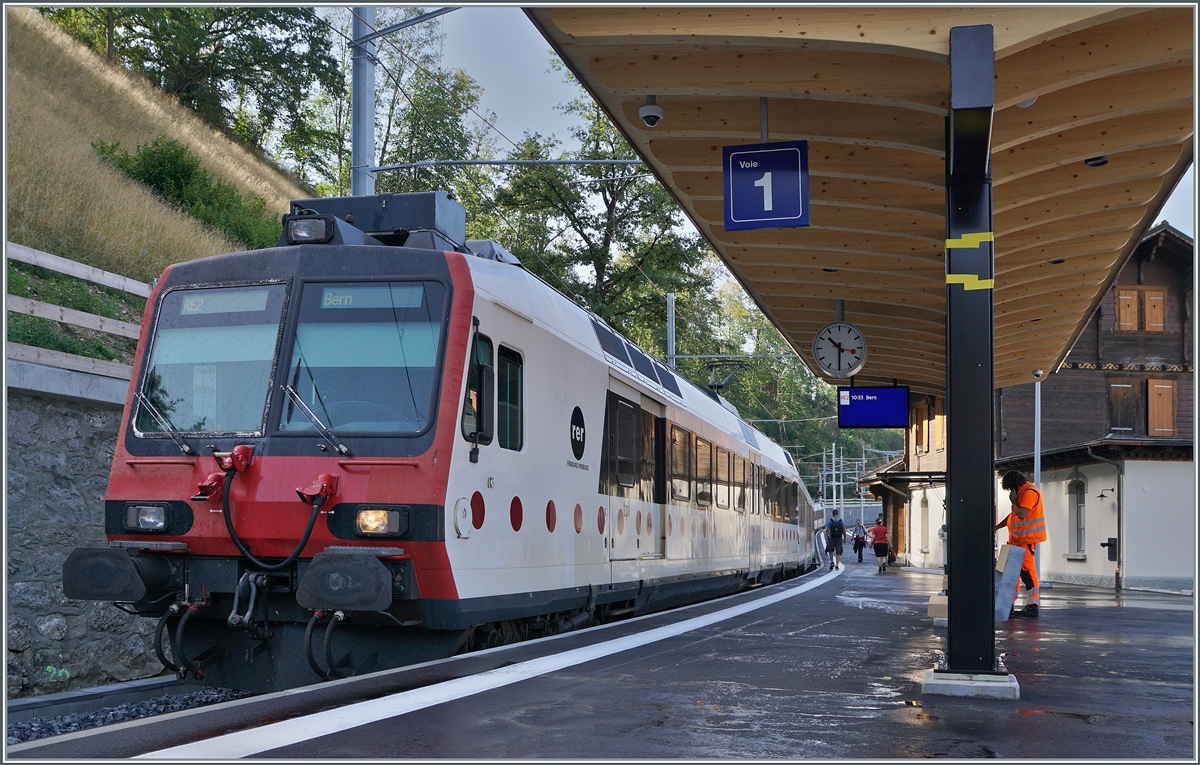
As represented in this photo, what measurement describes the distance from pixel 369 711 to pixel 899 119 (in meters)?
5.51

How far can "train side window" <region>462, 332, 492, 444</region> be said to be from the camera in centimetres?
745

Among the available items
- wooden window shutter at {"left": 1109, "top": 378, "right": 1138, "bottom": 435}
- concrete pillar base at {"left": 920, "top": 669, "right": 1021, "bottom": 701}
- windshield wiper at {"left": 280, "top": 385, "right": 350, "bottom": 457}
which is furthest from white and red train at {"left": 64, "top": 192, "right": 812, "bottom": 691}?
wooden window shutter at {"left": 1109, "top": 378, "right": 1138, "bottom": 435}

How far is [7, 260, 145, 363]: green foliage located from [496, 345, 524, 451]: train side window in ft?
19.7

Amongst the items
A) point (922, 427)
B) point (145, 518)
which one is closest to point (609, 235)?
point (922, 427)

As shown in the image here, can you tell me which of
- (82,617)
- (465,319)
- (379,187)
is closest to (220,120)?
(379,187)

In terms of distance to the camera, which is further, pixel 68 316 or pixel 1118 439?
pixel 1118 439

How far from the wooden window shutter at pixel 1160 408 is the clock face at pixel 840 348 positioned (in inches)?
925

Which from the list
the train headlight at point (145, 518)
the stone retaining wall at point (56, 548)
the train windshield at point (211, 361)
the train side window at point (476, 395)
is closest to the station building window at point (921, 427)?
the stone retaining wall at point (56, 548)

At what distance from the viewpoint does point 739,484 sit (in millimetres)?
18422

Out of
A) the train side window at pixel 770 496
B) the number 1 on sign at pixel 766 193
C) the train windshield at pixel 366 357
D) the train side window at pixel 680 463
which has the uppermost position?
A: the number 1 on sign at pixel 766 193

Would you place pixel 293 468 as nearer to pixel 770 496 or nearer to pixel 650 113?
pixel 650 113

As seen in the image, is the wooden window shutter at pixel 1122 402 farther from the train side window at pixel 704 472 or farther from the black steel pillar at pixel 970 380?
the black steel pillar at pixel 970 380

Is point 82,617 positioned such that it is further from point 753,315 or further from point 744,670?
point 753,315

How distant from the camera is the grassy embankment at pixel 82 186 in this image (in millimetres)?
13375
